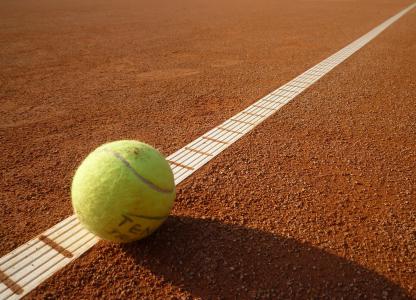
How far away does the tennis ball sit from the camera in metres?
2.23

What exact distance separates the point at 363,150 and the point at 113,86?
4654 millimetres

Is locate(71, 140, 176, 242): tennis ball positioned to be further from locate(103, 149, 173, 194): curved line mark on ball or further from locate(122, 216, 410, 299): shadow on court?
locate(122, 216, 410, 299): shadow on court

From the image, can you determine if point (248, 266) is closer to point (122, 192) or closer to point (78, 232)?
point (122, 192)

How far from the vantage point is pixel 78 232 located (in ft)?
9.20

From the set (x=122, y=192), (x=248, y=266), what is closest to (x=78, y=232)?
(x=122, y=192)

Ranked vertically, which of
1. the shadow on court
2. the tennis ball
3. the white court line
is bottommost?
the shadow on court

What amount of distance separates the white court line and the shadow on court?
1.76ft

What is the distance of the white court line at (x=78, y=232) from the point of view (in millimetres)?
2416

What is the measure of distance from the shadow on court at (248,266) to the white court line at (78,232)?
0.54 metres

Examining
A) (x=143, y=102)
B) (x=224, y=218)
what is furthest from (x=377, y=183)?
(x=143, y=102)

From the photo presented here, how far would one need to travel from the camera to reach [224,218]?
297 centimetres

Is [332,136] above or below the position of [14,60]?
below

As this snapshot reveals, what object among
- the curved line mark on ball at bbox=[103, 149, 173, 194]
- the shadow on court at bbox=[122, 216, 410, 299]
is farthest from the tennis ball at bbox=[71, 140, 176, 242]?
the shadow on court at bbox=[122, 216, 410, 299]

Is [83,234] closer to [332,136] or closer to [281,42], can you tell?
[332,136]
